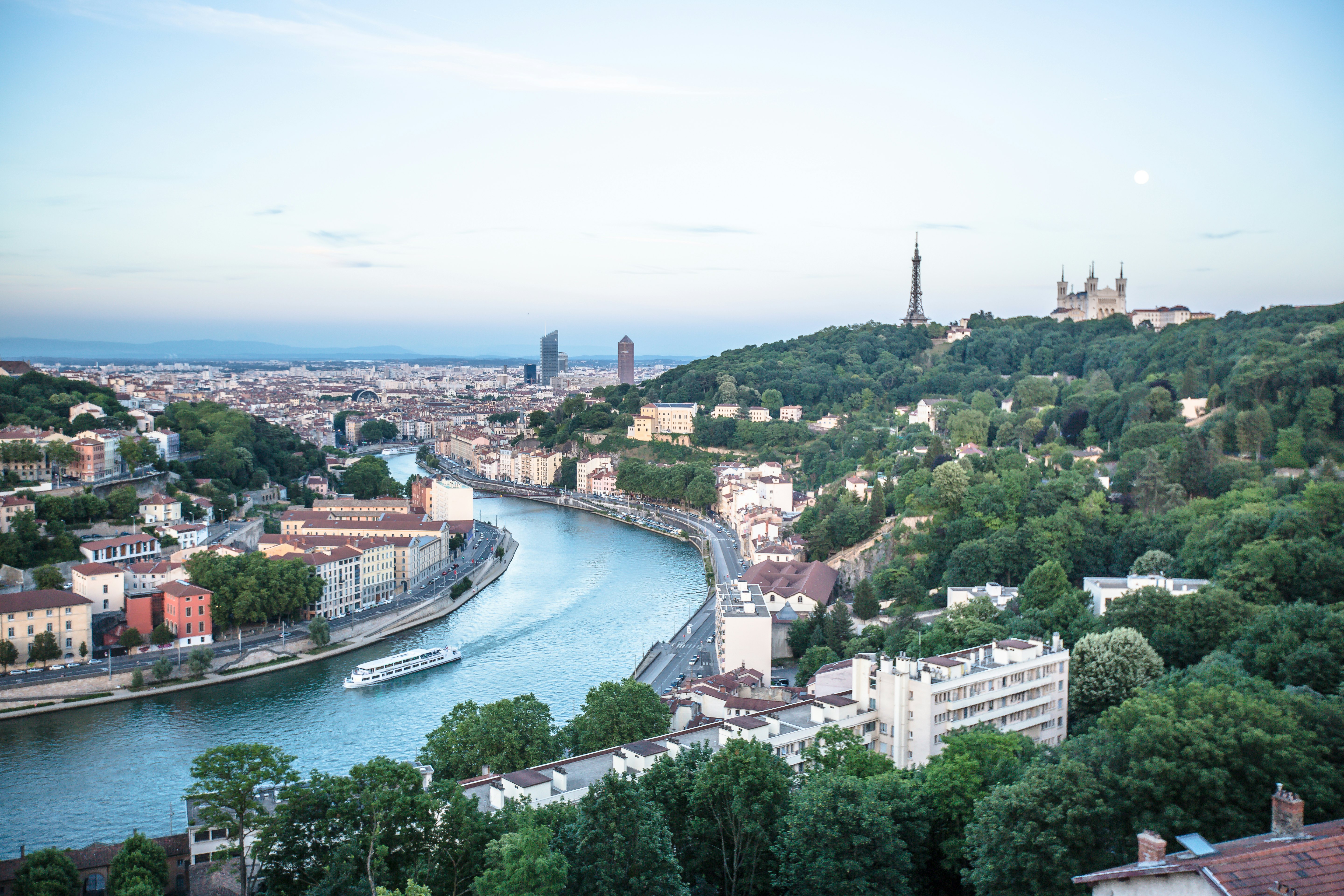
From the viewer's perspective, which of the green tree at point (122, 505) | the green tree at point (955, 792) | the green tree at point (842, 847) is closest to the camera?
the green tree at point (842, 847)

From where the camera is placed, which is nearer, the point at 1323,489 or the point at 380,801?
the point at 380,801

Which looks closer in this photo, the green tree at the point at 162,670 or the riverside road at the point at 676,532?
the green tree at the point at 162,670

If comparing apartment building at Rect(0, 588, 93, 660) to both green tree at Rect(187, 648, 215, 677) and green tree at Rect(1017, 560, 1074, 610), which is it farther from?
green tree at Rect(1017, 560, 1074, 610)

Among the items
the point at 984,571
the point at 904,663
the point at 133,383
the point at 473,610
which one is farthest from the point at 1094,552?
the point at 133,383

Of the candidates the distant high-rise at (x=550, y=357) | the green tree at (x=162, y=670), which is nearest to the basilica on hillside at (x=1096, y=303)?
the green tree at (x=162, y=670)

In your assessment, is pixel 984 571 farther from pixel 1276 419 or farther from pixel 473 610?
pixel 473 610

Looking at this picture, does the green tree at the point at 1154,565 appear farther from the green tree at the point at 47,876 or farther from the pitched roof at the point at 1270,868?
the green tree at the point at 47,876
